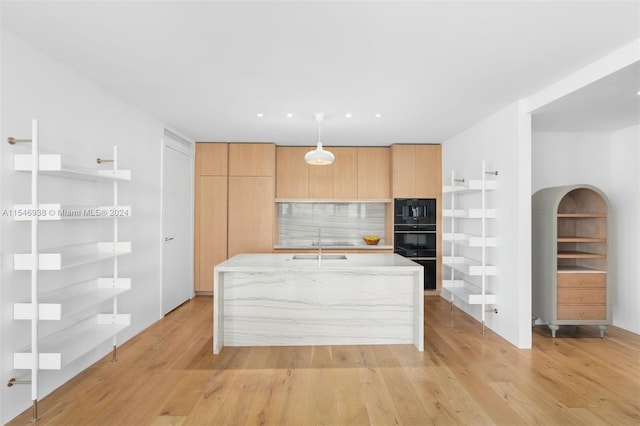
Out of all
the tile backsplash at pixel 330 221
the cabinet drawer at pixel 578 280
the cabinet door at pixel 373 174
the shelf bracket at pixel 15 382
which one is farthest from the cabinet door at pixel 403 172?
the shelf bracket at pixel 15 382

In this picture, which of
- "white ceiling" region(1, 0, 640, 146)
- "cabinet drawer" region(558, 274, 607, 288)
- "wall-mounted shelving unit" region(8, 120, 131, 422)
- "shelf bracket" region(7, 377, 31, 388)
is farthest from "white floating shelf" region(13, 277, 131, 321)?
"cabinet drawer" region(558, 274, 607, 288)

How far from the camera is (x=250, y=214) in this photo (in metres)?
5.89

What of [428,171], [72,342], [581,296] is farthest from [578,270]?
[72,342]

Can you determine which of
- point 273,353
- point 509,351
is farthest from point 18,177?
point 509,351

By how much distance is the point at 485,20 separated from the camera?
2.18 meters

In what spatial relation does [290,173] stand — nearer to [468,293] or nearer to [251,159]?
[251,159]

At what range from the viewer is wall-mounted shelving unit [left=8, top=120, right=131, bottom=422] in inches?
91.4

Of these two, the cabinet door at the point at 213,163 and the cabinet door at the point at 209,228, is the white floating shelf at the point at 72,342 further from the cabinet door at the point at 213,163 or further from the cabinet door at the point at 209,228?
the cabinet door at the point at 213,163

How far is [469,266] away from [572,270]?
1.08m

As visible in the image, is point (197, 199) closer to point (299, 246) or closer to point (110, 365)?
point (299, 246)

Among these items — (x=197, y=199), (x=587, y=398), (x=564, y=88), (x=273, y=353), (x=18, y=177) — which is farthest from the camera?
(x=197, y=199)

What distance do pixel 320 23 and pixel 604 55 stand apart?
6.99ft

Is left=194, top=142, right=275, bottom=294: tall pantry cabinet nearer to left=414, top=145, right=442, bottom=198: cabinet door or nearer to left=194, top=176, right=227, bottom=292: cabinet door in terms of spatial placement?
left=194, top=176, right=227, bottom=292: cabinet door

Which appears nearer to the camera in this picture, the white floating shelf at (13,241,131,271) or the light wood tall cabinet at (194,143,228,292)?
the white floating shelf at (13,241,131,271)
